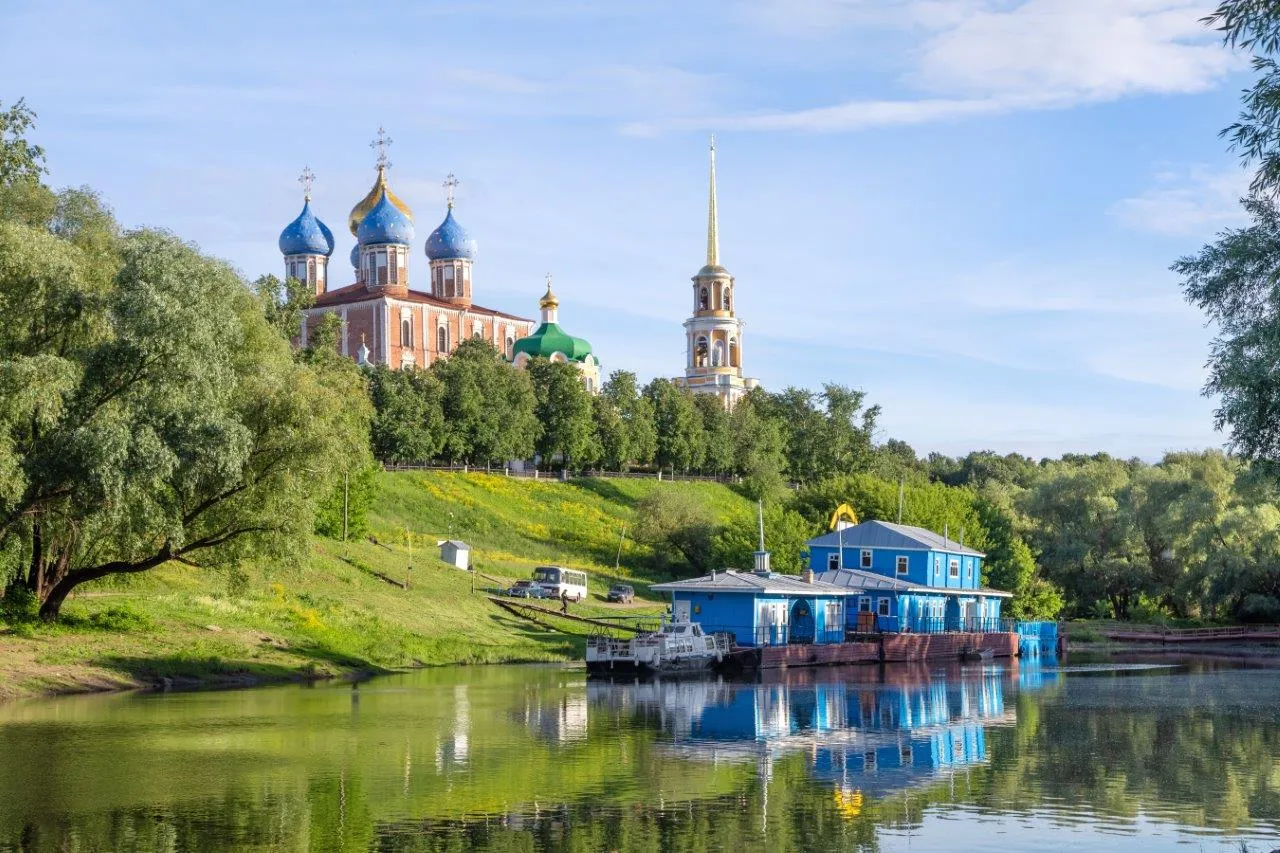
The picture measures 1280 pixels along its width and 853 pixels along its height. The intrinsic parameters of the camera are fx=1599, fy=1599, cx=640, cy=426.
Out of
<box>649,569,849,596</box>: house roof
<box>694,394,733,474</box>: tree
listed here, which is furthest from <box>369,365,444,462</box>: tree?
<box>649,569,849,596</box>: house roof

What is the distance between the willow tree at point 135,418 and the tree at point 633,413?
8610 cm

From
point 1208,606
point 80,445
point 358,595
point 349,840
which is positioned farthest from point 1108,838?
point 1208,606

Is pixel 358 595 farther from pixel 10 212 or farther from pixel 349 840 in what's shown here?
pixel 349 840

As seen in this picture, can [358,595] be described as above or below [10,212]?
below

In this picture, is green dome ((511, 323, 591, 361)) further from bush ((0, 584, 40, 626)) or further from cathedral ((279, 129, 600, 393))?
bush ((0, 584, 40, 626))

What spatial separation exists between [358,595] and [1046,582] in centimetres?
5183

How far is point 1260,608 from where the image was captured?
92.1 m

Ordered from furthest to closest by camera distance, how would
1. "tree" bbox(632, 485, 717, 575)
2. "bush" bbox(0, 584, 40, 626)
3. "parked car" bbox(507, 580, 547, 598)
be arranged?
"tree" bbox(632, 485, 717, 575) → "parked car" bbox(507, 580, 547, 598) → "bush" bbox(0, 584, 40, 626)

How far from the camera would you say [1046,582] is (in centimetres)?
10181

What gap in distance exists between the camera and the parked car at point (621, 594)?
89688 millimetres

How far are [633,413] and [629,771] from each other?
107197mm

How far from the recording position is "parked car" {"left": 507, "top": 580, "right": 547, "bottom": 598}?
8125 centimetres

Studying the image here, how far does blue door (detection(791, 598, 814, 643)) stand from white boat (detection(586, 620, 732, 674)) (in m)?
7.67

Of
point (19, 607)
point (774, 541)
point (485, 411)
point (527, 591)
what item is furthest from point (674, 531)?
point (19, 607)
